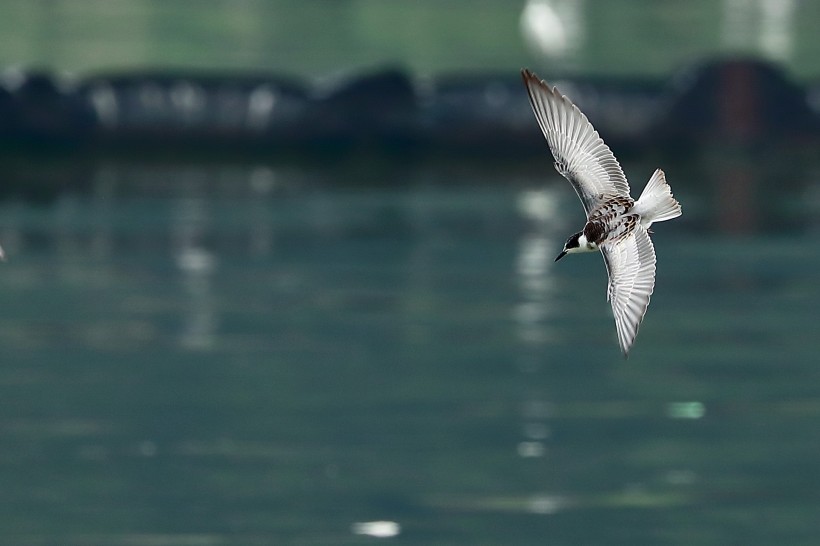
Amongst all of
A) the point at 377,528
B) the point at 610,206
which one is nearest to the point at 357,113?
the point at 377,528

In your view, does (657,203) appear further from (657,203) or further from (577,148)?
(577,148)

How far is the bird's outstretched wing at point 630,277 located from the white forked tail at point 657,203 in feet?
0.15

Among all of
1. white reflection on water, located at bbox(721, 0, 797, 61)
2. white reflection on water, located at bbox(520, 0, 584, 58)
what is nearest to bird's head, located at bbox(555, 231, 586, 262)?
white reflection on water, located at bbox(520, 0, 584, 58)

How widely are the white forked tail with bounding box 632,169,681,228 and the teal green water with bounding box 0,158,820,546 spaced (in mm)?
3545

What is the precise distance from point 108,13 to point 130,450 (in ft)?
52.1

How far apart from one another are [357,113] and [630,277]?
18.0 metres

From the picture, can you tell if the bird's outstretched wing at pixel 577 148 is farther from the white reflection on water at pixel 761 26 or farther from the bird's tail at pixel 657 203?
the white reflection on water at pixel 761 26

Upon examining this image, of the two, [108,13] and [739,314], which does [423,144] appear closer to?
[108,13]

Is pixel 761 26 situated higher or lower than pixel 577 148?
higher

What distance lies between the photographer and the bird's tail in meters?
4.61

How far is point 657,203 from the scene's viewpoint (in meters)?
4.64

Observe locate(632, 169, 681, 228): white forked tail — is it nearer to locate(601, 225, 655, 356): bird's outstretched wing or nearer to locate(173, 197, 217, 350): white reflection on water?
locate(601, 225, 655, 356): bird's outstretched wing

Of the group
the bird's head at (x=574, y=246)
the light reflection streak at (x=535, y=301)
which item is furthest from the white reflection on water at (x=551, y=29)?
the bird's head at (x=574, y=246)

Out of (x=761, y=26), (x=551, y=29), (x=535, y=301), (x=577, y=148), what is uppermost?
(x=761, y=26)
